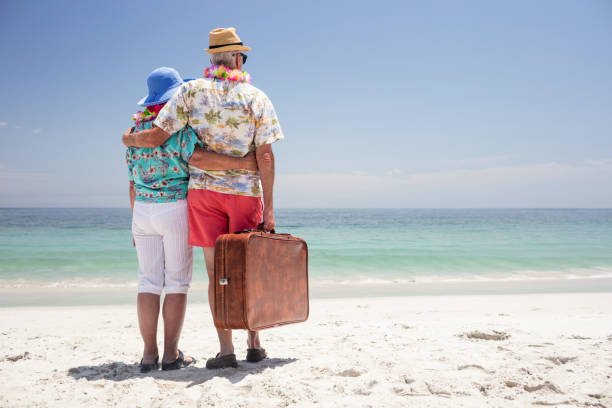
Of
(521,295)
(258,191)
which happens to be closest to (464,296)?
(521,295)

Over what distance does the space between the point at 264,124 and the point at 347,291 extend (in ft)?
16.4

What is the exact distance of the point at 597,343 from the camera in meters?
2.82

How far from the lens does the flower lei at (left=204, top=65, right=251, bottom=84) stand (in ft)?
7.80

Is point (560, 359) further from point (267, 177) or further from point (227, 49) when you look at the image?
point (227, 49)

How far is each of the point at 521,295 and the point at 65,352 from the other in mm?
5866

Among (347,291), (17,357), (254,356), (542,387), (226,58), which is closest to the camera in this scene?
(542,387)

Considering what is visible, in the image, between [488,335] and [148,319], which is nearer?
[148,319]

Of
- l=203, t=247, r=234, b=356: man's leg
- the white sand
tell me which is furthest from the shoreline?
l=203, t=247, r=234, b=356: man's leg

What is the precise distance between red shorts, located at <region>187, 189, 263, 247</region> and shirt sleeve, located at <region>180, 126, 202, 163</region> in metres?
0.22

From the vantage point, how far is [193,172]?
2.41 m

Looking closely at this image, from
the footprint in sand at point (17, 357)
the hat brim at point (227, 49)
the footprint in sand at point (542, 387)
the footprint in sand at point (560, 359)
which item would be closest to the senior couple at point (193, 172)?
the hat brim at point (227, 49)

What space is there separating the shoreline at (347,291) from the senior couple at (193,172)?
349 centimetres

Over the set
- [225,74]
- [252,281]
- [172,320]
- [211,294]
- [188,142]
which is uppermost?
[225,74]

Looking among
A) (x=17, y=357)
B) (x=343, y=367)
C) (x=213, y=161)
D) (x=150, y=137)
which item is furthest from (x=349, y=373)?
(x=17, y=357)
